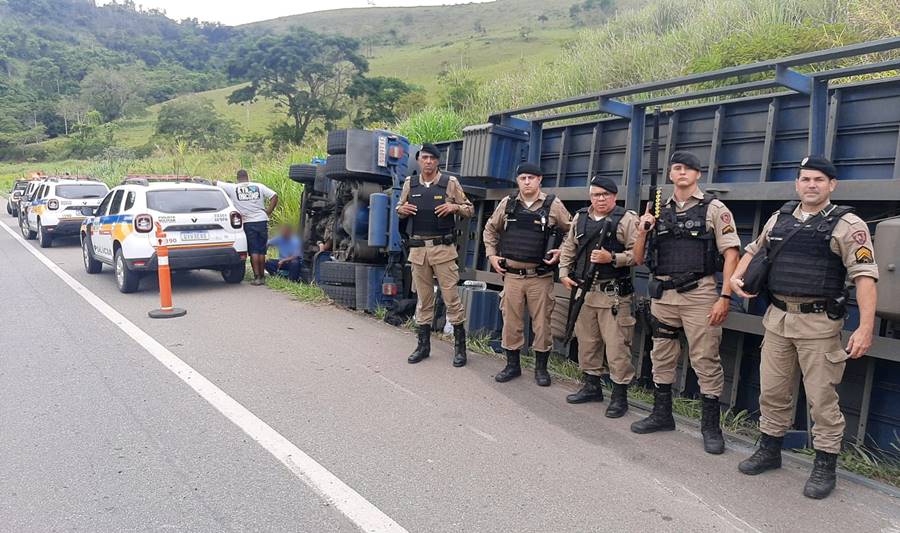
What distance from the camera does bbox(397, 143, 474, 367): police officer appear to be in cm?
611

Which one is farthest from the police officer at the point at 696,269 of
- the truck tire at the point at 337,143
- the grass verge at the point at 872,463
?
the truck tire at the point at 337,143

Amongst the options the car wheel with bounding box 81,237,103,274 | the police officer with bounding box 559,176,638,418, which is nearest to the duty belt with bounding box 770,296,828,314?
the police officer with bounding box 559,176,638,418

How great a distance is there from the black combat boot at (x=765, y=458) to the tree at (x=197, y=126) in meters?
42.8

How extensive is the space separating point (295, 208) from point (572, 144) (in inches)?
382

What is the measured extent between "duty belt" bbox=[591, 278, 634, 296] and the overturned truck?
63cm

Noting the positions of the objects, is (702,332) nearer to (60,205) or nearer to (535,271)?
(535,271)

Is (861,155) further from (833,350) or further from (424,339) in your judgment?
(424,339)

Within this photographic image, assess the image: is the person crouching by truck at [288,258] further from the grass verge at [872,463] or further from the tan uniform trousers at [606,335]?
the grass verge at [872,463]

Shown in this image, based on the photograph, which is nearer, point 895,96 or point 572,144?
point 895,96

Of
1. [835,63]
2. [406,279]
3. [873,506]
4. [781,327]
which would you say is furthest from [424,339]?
[835,63]

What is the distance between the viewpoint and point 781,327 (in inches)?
146

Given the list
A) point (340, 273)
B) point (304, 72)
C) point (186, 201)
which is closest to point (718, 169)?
point (340, 273)

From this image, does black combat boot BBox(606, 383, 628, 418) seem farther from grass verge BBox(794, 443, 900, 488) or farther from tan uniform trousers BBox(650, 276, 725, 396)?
grass verge BBox(794, 443, 900, 488)

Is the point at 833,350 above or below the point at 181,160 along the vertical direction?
below
